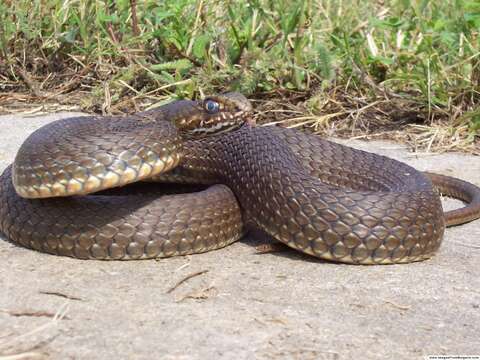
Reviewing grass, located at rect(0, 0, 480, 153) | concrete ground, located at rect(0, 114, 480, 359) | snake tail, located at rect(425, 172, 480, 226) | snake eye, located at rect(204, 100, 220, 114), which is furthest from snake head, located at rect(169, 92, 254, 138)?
grass, located at rect(0, 0, 480, 153)

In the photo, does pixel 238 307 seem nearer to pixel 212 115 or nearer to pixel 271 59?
pixel 212 115

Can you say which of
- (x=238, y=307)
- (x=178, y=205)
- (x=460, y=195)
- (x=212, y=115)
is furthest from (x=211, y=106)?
(x=460, y=195)

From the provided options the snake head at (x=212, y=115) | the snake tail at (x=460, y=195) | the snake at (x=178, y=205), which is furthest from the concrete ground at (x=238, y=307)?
the snake head at (x=212, y=115)

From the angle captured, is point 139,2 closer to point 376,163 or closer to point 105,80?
point 105,80

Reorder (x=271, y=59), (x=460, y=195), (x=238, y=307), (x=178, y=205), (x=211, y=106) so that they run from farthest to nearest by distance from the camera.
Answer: (x=271, y=59) < (x=460, y=195) < (x=211, y=106) < (x=178, y=205) < (x=238, y=307)

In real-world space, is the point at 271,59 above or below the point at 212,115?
below

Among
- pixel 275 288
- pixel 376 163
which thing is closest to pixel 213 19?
pixel 376 163

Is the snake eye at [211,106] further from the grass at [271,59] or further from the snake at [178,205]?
the grass at [271,59]
